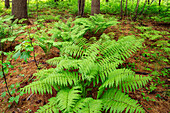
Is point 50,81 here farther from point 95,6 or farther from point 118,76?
point 95,6

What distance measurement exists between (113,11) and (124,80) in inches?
268

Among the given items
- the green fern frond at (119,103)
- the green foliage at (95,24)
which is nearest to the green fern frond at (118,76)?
the green fern frond at (119,103)

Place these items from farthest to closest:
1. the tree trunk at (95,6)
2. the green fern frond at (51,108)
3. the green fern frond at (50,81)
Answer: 1. the tree trunk at (95,6)
2. the green fern frond at (50,81)
3. the green fern frond at (51,108)

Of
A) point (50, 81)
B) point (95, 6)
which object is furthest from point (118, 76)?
point (95, 6)

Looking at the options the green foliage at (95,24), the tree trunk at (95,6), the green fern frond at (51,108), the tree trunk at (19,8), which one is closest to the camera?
the green fern frond at (51,108)

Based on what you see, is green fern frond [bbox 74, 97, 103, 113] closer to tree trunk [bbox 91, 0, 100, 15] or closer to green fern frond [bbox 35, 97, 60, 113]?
green fern frond [bbox 35, 97, 60, 113]

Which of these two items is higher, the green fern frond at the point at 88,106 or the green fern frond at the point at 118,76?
the green fern frond at the point at 118,76

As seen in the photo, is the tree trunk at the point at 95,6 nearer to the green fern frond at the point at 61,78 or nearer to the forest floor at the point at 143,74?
the forest floor at the point at 143,74

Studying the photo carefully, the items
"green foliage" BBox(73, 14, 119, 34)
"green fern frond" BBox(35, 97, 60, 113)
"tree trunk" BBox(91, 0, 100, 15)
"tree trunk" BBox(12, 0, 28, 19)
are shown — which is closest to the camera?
"green fern frond" BBox(35, 97, 60, 113)

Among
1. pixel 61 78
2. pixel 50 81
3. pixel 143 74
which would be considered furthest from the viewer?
pixel 143 74

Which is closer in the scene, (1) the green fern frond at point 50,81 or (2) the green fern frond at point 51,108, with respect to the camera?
(2) the green fern frond at point 51,108

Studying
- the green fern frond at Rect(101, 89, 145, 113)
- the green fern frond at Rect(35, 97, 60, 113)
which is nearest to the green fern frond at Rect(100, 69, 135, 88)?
the green fern frond at Rect(101, 89, 145, 113)

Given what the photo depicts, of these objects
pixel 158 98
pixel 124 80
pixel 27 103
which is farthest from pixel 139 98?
pixel 27 103

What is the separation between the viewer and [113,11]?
25.2 ft
